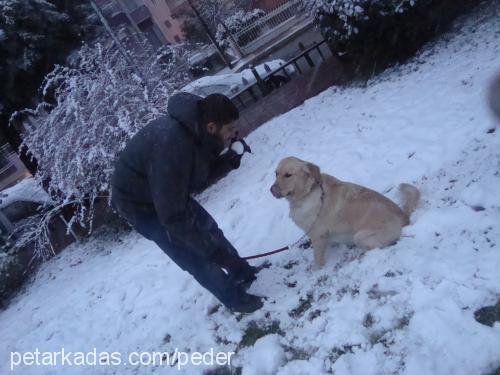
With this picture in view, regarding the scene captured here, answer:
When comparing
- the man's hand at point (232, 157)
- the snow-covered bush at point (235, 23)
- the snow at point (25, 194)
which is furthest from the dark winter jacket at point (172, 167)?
the snow-covered bush at point (235, 23)

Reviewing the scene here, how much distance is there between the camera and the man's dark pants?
3.31 meters

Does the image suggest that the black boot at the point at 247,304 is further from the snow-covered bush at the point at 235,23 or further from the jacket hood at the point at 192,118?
the snow-covered bush at the point at 235,23

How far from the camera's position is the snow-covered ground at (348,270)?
2736 millimetres

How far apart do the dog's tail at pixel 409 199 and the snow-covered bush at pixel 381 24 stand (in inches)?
171

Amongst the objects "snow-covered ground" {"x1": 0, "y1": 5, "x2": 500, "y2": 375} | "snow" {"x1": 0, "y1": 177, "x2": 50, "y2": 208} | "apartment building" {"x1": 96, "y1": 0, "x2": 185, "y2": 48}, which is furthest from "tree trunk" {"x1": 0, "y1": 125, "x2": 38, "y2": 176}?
"apartment building" {"x1": 96, "y1": 0, "x2": 185, "y2": 48}

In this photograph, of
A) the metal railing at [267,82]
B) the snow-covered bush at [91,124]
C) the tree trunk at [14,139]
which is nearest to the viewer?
the snow-covered bush at [91,124]

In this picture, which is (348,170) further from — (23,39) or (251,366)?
(23,39)

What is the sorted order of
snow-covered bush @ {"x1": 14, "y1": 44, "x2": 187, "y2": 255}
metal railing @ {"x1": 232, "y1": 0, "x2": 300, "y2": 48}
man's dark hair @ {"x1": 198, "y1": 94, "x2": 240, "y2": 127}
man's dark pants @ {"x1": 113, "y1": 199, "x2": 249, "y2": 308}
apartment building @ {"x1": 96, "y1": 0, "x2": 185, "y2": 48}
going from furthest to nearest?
apartment building @ {"x1": 96, "y1": 0, "x2": 185, "y2": 48}
metal railing @ {"x1": 232, "y1": 0, "x2": 300, "y2": 48}
snow-covered bush @ {"x1": 14, "y1": 44, "x2": 187, "y2": 255}
man's dark pants @ {"x1": 113, "y1": 199, "x2": 249, "y2": 308}
man's dark hair @ {"x1": 198, "y1": 94, "x2": 240, "y2": 127}

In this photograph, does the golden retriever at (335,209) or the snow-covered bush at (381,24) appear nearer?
the golden retriever at (335,209)

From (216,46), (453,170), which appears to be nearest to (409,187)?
(453,170)

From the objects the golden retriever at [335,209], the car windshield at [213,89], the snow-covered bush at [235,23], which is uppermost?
the snow-covered bush at [235,23]

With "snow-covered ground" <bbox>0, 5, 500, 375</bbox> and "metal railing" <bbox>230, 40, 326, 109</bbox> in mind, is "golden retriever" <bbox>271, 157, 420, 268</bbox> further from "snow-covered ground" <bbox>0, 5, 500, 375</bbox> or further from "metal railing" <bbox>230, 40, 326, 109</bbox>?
"metal railing" <bbox>230, 40, 326, 109</bbox>

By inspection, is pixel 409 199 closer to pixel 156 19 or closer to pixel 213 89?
pixel 213 89

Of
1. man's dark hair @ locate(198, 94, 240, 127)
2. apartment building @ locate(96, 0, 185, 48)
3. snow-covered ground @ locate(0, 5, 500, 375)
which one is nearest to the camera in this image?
snow-covered ground @ locate(0, 5, 500, 375)
